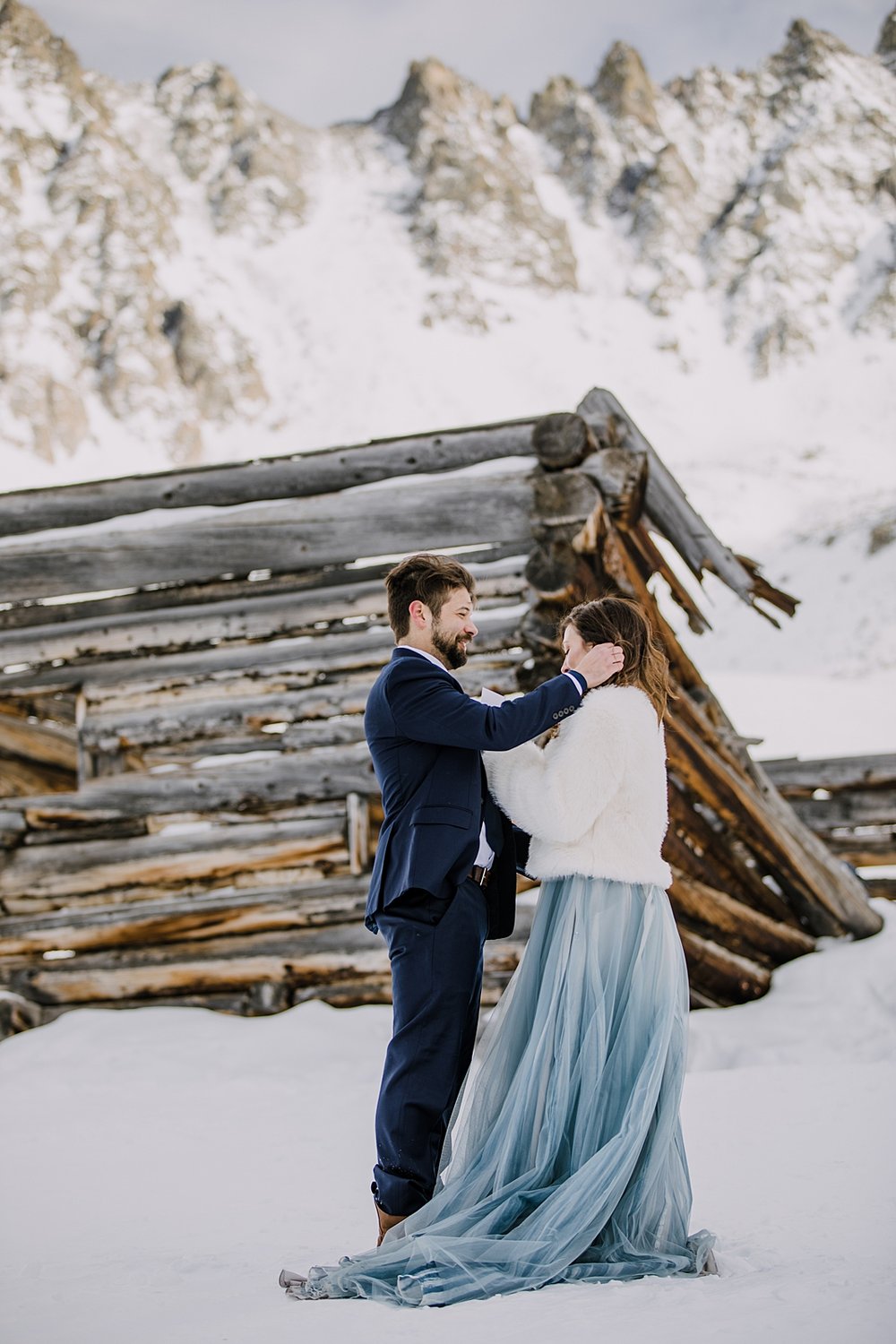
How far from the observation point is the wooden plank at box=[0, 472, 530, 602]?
5.12m

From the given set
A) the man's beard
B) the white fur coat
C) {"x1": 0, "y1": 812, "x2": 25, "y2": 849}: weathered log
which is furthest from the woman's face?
{"x1": 0, "y1": 812, "x2": 25, "y2": 849}: weathered log

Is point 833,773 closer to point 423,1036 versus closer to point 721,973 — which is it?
point 721,973

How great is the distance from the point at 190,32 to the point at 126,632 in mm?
88485

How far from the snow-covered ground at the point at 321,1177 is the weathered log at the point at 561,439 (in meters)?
2.41

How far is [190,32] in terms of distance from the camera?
3199 inches

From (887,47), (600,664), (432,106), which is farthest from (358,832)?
(887,47)

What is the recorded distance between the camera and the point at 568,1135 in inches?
107

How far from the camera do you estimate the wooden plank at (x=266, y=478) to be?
16.9 feet

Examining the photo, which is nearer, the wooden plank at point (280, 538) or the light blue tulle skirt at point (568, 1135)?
the light blue tulle skirt at point (568, 1135)

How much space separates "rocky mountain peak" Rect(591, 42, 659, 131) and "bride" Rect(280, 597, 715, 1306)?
104 m

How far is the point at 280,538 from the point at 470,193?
88.0 meters

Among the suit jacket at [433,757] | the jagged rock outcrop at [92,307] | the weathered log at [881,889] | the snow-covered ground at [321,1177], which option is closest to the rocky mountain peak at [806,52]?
the jagged rock outcrop at [92,307]

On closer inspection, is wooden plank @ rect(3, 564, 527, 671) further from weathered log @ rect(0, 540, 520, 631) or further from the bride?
the bride

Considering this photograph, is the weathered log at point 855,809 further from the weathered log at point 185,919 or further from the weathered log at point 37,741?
the weathered log at point 37,741
